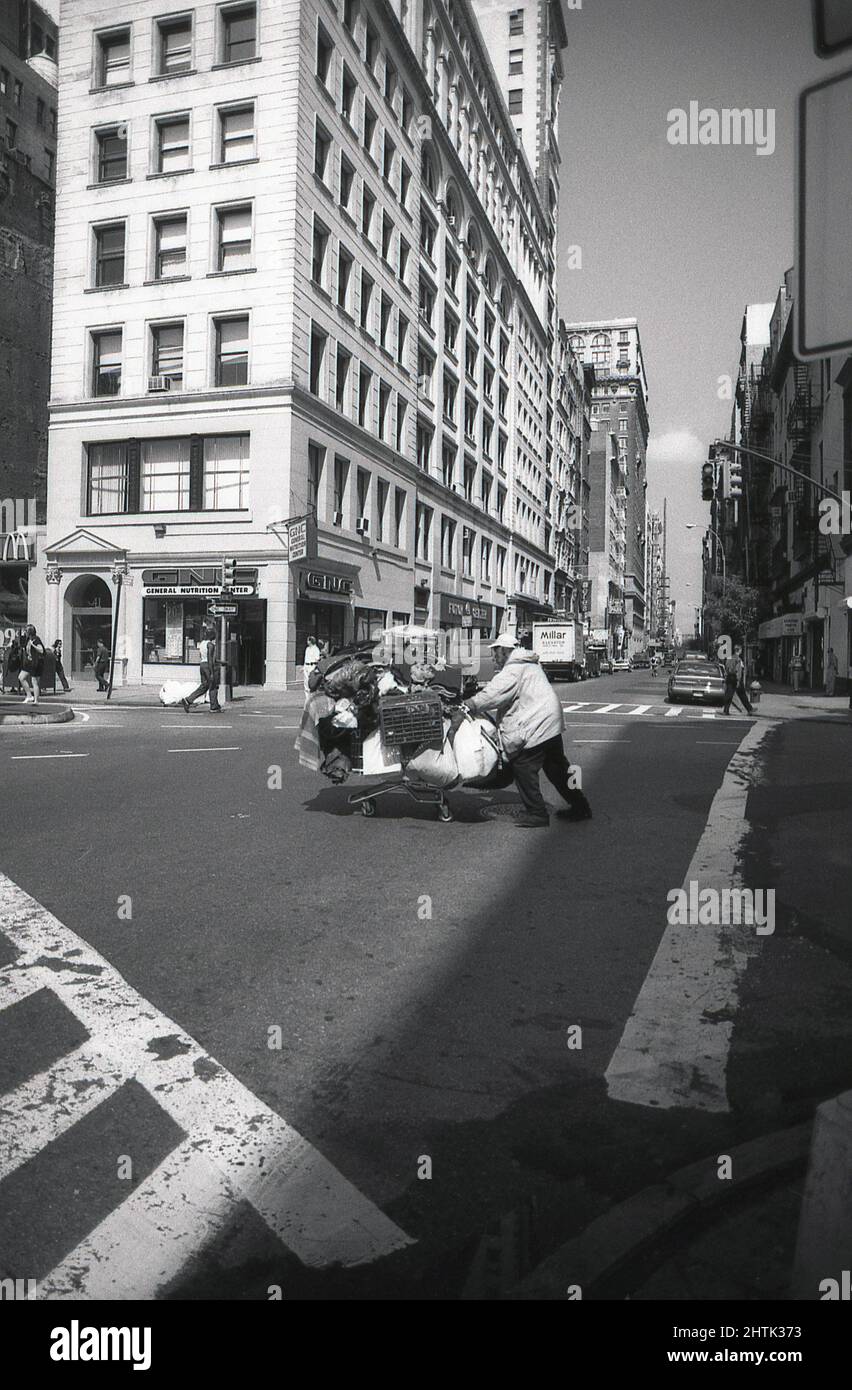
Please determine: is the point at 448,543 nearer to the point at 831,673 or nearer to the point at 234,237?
the point at 831,673

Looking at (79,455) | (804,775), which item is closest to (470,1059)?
(804,775)

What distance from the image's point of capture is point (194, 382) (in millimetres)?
31797

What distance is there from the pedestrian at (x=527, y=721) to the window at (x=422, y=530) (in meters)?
36.1

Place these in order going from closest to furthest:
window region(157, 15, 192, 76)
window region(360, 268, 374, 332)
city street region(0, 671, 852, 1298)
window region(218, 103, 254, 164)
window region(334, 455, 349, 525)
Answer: city street region(0, 671, 852, 1298)
window region(218, 103, 254, 164)
window region(157, 15, 192, 76)
window region(334, 455, 349, 525)
window region(360, 268, 374, 332)

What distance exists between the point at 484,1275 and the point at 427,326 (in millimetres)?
46470

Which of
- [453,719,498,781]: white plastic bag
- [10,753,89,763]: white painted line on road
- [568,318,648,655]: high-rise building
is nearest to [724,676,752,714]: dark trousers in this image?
[10,753,89,763]: white painted line on road

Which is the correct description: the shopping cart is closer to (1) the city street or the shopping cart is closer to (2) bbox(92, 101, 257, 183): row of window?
(1) the city street

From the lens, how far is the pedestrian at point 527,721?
852cm

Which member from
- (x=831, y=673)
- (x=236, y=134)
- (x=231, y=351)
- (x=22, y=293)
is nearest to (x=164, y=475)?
(x=231, y=351)

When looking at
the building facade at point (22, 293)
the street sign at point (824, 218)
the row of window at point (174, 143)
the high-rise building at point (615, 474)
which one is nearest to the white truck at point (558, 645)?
the building facade at point (22, 293)

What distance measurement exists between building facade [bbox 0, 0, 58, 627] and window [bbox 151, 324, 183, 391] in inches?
622

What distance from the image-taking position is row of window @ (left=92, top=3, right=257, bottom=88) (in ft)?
104

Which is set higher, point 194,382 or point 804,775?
point 194,382
